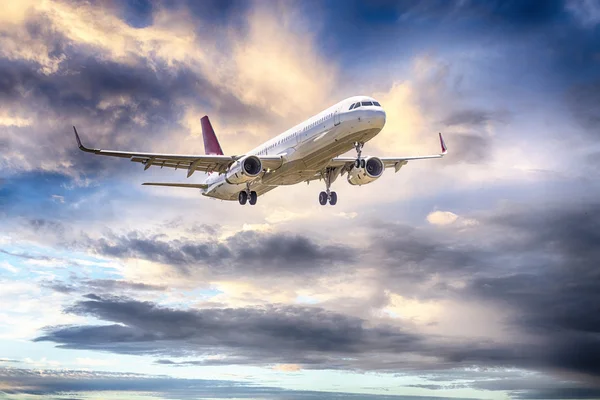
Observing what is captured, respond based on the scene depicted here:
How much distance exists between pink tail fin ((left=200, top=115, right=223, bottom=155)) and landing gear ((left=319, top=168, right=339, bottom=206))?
23552 millimetres

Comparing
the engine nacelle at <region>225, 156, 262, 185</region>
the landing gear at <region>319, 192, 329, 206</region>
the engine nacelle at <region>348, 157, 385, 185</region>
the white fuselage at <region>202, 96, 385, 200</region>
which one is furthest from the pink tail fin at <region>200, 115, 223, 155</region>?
the engine nacelle at <region>348, 157, 385, 185</region>

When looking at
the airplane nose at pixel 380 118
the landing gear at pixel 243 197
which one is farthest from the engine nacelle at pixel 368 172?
the landing gear at pixel 243 197

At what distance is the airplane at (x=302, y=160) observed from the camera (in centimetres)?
5409

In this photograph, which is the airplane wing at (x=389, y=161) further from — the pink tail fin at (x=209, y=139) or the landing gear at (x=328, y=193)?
the pink tail fin at (x=209, y=139)

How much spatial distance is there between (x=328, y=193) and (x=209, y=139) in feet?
85.8

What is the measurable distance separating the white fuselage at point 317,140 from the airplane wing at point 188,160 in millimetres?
1229

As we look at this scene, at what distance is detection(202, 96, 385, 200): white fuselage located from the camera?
5362 centimetres

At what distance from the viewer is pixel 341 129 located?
54156 millimetres

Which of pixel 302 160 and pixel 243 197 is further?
pixel 243 197

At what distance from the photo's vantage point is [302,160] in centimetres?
5806

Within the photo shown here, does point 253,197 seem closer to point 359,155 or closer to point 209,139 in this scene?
point 359,155

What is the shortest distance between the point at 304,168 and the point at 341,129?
6.40 meters

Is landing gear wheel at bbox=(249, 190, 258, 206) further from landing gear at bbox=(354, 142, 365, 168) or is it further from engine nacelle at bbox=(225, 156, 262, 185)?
landing gear at bbox=(354, 142, 365, 168)

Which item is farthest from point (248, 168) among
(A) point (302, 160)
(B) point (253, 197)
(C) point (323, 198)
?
(C) point (323, 198)
